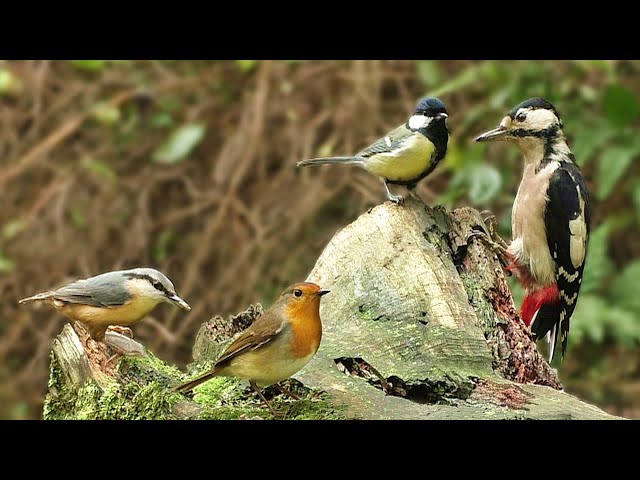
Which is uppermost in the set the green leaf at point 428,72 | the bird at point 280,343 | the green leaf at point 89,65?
the green leaf at point 89,65

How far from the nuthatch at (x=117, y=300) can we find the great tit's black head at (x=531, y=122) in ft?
5.63

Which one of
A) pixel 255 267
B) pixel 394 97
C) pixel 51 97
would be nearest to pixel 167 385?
pixel 255 267

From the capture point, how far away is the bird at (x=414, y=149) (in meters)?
3.91

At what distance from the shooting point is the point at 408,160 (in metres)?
3.95

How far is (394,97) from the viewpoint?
771 centimetres

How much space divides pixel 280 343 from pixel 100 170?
5.12 m

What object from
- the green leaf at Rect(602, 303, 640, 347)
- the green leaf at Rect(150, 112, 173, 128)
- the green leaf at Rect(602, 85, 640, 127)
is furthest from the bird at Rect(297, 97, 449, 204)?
the green leaf at Rect(150, 112, 173, 128)

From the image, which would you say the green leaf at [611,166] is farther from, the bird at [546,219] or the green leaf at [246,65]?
the green leaf at [246,65]

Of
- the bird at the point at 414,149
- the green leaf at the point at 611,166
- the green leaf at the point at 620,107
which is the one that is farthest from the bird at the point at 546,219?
the green leaf at the point at 620,107

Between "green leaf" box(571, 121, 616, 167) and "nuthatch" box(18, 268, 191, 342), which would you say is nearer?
"nuthatch" box(18, 268, 191, 342)

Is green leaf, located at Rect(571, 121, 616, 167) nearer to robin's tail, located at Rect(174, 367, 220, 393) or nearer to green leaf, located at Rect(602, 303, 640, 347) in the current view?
green leaf, located at Rect(602, 303, 640, 347)

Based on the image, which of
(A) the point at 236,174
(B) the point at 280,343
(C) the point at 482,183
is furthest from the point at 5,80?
(B) the point at 280,343

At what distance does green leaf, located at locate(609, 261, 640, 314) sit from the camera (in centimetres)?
672

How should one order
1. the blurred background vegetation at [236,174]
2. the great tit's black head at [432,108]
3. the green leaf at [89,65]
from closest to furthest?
the great tit's black head at [432,108]
the blurred background vegetation at [236,174]
the green leaf at [89,65]
